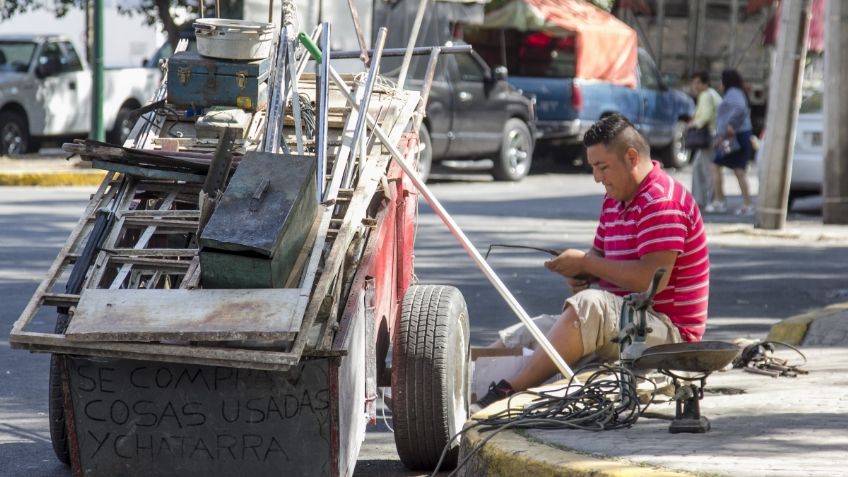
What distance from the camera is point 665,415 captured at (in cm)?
499

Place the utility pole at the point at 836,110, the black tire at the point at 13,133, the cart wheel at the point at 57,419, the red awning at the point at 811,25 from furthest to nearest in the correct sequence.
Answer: the red awning at the point at 811,25 < the black tire at the point at 13,133 < the utility pole at the point at 836,110 < the cart wheel at the point at 57,419

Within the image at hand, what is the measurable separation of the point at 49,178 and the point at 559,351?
477 inches

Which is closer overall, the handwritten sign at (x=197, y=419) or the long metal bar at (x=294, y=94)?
the handwritten sign at (x=197, y=419)

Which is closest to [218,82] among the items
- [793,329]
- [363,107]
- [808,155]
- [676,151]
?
[363,107]

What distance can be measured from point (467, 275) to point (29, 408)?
4.59 m

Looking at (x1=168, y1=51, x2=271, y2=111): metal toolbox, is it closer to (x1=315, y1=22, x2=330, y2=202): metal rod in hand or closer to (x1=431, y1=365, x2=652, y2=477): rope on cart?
(x1=315, y1=22, x2=330, y2=202): metal rod in hand

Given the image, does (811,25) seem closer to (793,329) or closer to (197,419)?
(793,329)

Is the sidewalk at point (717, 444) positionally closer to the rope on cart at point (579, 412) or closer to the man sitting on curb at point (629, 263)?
the rope on cart at point (579, 412)

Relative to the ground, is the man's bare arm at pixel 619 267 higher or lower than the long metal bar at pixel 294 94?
lower

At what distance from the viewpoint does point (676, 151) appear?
23844 mm

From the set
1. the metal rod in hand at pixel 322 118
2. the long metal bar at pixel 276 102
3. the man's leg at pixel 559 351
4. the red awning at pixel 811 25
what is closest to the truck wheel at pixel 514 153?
the red awning at pixel 811 25

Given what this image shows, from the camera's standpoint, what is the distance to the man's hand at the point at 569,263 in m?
5.79

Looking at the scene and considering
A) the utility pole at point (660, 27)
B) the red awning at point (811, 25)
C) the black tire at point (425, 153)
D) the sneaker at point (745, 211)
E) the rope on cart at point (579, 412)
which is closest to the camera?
the rope on cart at point (579, 412)

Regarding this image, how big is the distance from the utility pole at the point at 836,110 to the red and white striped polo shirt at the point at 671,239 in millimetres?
8724
